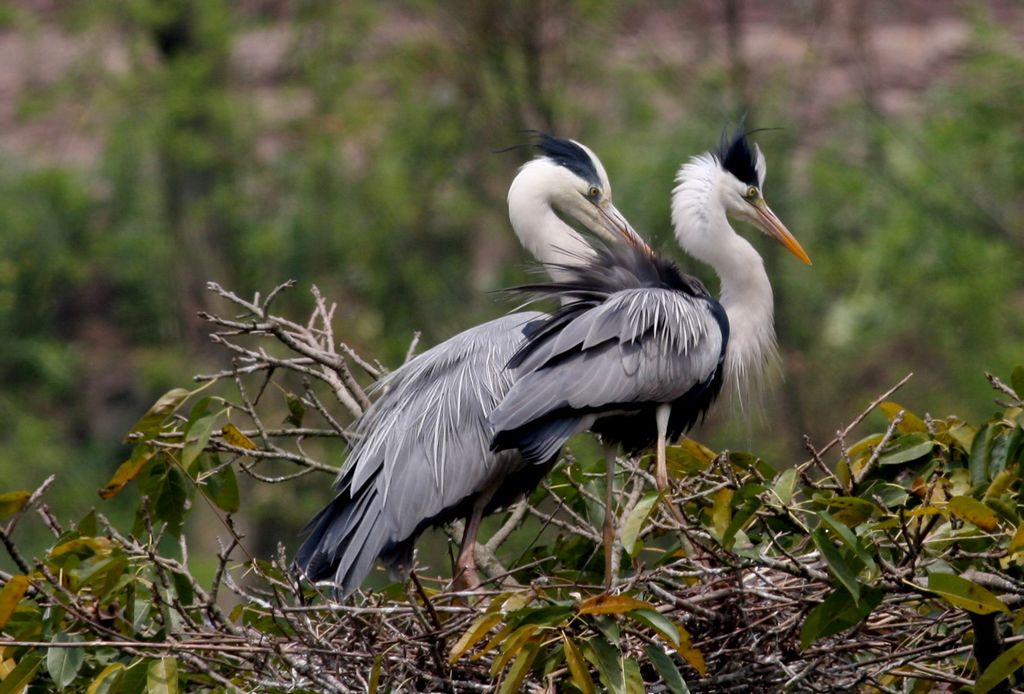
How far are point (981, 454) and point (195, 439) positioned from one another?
6.44 feet

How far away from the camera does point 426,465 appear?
4.68 meters

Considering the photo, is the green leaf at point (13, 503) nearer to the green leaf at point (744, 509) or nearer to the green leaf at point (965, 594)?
the green leaf at point (744, 509)

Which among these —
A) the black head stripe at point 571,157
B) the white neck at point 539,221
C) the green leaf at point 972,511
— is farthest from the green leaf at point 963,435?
the black head stripe at point 571,157

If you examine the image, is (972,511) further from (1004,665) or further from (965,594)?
(1004,665)

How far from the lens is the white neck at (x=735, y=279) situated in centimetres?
503

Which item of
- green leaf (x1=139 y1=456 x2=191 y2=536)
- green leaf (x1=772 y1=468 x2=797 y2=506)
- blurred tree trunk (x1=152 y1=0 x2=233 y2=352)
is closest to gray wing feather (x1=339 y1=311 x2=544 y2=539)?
green leaf (x1=139 y1=456 x2=191 y2=536)

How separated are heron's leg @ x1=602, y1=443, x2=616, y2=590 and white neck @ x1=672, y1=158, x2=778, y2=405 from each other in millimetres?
525

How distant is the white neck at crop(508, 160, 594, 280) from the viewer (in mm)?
5395

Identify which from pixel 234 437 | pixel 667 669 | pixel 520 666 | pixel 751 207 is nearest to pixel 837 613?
pixel 667 669

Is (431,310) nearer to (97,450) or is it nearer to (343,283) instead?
(343,283)

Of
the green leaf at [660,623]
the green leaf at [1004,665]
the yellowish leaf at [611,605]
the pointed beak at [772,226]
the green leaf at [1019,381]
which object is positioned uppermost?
the pointed beak at [772,226]

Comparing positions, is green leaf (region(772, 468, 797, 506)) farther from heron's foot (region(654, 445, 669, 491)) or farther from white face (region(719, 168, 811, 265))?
white face (region(719, 168, 811, 265))

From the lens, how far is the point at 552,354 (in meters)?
4.44

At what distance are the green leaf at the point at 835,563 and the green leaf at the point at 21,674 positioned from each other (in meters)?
1.75
